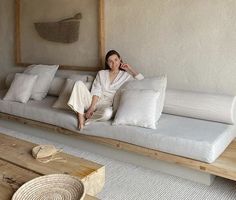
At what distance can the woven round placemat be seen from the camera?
5.16 feet

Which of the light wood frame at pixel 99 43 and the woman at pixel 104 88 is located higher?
the light wood frame at pixel 99 43

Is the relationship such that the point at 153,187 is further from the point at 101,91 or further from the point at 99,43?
the point at 99,43

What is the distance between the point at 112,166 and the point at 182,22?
1.67 meters

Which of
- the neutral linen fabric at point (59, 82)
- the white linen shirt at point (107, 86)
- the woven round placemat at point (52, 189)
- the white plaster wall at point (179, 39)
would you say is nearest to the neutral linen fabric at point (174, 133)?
the white linen shirt at point (107, 86)

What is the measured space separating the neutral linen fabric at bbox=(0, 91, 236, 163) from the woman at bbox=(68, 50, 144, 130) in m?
0.18

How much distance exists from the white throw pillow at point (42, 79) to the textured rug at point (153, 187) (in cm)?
168

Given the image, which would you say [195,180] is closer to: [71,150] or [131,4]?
[71,150]

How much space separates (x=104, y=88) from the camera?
10.6 feet

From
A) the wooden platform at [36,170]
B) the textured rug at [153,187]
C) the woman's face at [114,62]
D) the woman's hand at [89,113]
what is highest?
the woman's face at [114,62]

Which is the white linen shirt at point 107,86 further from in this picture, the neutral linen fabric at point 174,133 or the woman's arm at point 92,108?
the neutral linen fabric at point 174,133

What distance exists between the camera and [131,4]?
329 cm

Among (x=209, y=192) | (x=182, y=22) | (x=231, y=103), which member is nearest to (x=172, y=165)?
(x=209, y=192)

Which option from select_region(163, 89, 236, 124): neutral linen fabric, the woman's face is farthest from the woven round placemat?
the woman's face

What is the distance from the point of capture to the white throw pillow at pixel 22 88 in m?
3.71
